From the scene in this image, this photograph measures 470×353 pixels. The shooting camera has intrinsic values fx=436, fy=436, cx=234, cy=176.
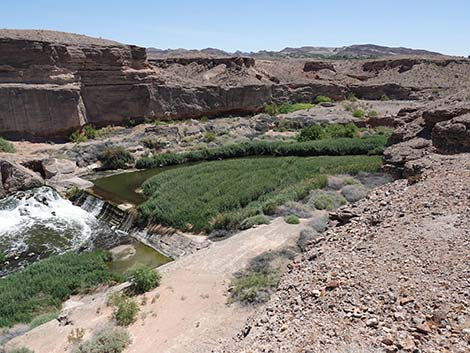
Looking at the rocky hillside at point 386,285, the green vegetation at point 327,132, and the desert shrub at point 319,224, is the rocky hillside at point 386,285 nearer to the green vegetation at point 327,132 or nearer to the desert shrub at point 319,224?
the desert shrub at point 319,224

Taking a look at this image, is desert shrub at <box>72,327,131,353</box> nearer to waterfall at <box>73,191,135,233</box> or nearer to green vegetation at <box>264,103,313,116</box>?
waterfall at <box>73,191,135,233</box>

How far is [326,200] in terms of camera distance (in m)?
A: 19.4

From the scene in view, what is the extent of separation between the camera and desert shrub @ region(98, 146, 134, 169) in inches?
1283

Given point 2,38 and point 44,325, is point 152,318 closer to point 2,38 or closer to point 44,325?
point 44,325

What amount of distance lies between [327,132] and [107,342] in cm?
3339

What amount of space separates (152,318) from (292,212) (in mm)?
8991

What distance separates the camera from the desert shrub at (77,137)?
36.1m

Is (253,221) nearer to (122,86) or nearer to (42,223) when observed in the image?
(42,223)

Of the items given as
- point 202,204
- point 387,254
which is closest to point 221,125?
point 202,204

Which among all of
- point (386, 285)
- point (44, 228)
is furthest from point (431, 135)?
point (44, 228)

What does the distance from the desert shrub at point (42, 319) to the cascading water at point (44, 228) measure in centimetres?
553

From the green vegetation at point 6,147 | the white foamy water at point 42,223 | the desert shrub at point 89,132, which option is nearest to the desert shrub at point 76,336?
the white foamy water at point 42,223

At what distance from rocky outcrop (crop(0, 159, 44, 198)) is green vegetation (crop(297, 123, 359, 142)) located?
2214 centimetres

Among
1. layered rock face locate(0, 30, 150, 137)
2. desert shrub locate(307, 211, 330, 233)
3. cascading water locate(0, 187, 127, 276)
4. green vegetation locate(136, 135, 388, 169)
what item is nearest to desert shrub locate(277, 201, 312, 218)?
desert shrub locate(307, 211, 330, 233)
